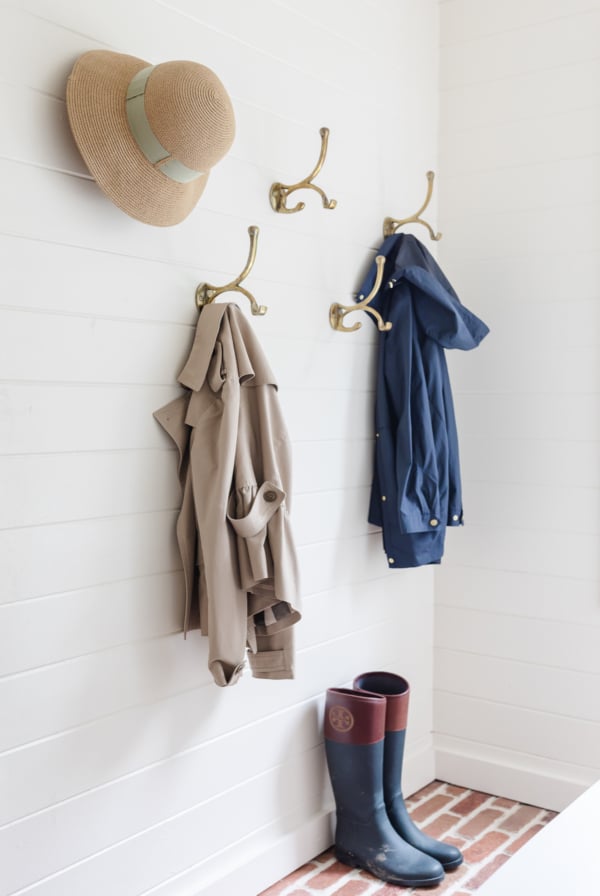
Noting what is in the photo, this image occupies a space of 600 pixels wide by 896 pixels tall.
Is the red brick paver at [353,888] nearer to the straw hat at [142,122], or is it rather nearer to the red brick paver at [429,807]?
the red brick paver at [429,807]

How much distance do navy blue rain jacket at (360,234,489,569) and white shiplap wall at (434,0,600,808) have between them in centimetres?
26

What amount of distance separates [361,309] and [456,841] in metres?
1.45

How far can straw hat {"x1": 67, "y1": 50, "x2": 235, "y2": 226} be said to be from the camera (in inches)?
59.6

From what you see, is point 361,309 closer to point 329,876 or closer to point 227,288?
point 227,288

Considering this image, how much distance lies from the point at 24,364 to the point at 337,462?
3.34 ft

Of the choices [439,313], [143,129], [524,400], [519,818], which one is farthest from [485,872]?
[143,129]

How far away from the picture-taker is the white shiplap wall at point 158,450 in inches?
60.4

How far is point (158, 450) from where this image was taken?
1790 millimetres

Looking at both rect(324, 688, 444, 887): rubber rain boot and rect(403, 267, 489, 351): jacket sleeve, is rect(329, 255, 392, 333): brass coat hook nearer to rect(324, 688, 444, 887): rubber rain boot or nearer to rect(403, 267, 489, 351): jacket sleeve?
rect(403, 267, 489, 351): jacket sleeve

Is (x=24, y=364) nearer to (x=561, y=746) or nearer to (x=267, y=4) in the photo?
(x=267, y=4)

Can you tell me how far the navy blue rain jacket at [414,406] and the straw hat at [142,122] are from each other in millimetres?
891

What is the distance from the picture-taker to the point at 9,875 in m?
1.52

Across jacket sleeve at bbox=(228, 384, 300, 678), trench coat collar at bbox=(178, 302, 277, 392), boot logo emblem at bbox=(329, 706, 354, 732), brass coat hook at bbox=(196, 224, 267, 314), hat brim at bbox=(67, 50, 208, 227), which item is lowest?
boot logo emblem at bbox=(329, 706, 354, 732)

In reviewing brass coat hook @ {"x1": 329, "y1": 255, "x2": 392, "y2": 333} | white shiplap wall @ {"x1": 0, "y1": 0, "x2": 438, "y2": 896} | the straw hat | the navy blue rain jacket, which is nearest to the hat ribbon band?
the straw hat
